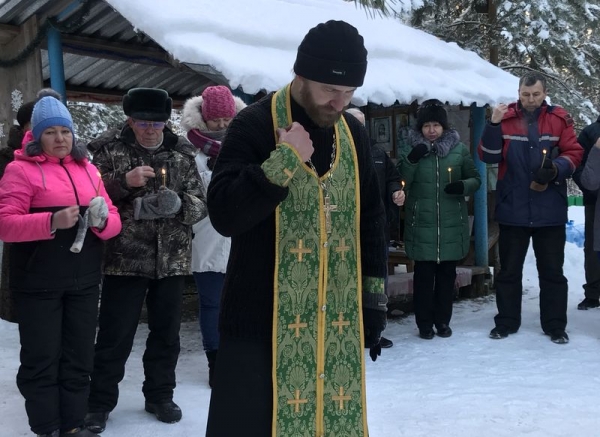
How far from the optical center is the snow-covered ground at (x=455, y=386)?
3.91 meters

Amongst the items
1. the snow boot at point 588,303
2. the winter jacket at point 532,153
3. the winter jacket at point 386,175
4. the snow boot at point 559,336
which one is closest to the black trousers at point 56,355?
the winter jacket at point 386,175

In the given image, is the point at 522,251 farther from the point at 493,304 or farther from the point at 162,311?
the point at 162,311

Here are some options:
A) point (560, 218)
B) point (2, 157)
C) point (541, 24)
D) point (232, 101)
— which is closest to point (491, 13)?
point (541, 24)

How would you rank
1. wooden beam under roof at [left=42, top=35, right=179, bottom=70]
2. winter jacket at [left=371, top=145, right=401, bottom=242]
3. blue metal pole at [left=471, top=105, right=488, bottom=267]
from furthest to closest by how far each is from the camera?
blue metal pole at [left=471, top=105, right=488, bottom=267] < wooden beam under roof at [left=42, top=35, right=179, bottom=70] < winter jacket at [left=371, top=145, right=401, bottom=242]

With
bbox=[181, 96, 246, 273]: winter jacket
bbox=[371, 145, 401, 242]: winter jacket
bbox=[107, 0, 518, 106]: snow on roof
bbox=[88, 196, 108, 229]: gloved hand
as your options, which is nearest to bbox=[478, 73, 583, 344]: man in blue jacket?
bbox=[371, 145, 401, 242]: winter jacket

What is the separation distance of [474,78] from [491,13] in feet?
17.5

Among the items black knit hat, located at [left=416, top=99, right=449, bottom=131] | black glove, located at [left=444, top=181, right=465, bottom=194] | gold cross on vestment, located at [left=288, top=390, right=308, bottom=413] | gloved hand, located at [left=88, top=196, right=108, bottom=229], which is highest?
black knit hat, located at [left=416, top=99, right=449, bottom=131]

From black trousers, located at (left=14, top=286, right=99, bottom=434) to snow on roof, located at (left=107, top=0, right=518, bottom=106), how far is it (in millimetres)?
2021

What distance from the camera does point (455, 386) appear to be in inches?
183

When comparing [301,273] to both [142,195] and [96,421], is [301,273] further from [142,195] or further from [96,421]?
[96,421]

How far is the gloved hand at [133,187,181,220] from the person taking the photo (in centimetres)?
373

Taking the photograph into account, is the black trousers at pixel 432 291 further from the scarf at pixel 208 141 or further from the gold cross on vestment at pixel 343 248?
the gold cross on vestment at pixel 343 248

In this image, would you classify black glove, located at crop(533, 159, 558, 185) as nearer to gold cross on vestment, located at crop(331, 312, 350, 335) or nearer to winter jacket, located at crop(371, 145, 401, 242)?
winter jacket, located at crop(371, 145, 401, 242)

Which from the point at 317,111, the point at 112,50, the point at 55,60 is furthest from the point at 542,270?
the point at 55,60
